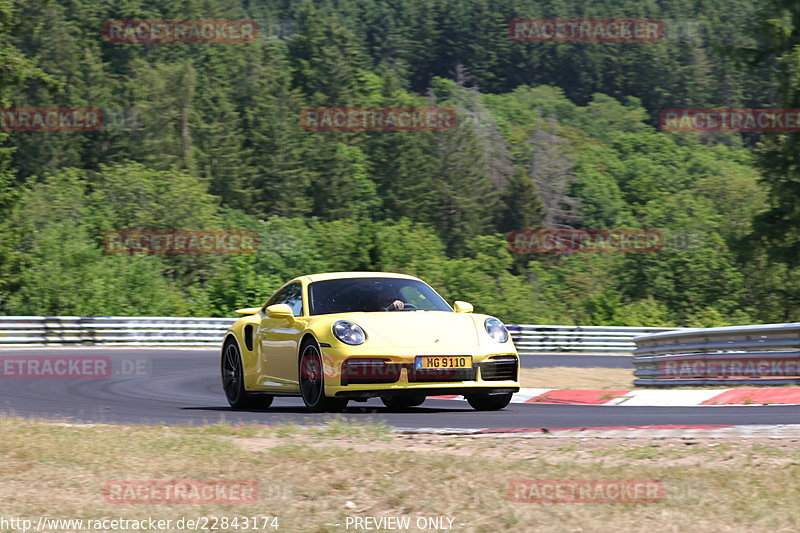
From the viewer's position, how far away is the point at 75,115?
2980 inches

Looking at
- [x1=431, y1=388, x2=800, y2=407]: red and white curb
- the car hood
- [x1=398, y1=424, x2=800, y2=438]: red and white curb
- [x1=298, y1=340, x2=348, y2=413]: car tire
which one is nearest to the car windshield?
the car hood

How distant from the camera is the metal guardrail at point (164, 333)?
2622 centimetres

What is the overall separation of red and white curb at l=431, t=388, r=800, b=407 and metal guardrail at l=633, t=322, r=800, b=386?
1.08 meters

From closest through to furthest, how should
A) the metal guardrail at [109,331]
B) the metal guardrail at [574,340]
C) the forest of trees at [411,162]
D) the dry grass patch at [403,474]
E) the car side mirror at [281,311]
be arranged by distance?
1. the dry grass patch at [403,474]
2. the car side mirror at [281,311]
3. the metal guardrail at [109,331]
4. the metal guardrail at [574,340]
5. the forest of trees at [411,162]

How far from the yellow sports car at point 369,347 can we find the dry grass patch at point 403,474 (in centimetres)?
145

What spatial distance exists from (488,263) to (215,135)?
25616mm

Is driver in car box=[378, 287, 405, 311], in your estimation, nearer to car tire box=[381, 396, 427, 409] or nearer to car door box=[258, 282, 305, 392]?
car door box=[258, 282, 305, 392]

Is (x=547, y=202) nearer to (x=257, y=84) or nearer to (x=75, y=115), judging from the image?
(x=257, y=84)

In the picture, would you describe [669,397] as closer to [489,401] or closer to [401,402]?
[489,401]

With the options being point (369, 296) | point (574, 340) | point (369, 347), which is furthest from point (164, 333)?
point (369, 347)

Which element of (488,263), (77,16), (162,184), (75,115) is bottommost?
(488,263)

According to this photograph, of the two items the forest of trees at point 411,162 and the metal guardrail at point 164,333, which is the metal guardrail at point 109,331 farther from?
the forest of trees at point 411,162

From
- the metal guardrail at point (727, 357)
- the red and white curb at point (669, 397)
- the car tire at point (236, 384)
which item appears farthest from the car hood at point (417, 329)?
the metal guardrail at point (727, 357)

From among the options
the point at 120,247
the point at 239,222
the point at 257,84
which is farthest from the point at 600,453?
the point at 257,84
